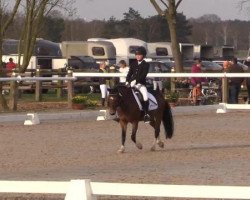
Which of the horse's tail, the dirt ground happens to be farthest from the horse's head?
the horse's tail

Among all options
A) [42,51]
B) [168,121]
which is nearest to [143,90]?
[168,121]

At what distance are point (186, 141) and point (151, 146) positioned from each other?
1.51m

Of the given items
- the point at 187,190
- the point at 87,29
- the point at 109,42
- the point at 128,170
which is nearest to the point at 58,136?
the point at 128,170

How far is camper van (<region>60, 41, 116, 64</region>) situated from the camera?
5634cm

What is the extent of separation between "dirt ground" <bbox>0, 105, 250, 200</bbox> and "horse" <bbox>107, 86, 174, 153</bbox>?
A: 0.42 meters

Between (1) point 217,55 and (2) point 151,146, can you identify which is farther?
(1) point 217,55

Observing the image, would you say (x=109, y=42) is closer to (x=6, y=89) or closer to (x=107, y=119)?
(x=6, y=89)

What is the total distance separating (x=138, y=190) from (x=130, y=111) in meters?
9.42

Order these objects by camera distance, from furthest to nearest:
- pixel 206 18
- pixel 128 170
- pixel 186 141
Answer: pixel 206 18, pixel 186 141, pixel 128 170

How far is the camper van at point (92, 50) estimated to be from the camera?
56344 mm

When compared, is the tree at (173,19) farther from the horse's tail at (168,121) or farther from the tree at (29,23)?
the horse's tail at (168,121)

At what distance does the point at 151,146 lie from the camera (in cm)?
1739

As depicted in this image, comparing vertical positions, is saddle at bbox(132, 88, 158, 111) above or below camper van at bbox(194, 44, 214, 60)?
above

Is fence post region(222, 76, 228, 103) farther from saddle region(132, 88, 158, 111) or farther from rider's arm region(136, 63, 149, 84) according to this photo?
rider's arm region(136, 63, 149, 84)
